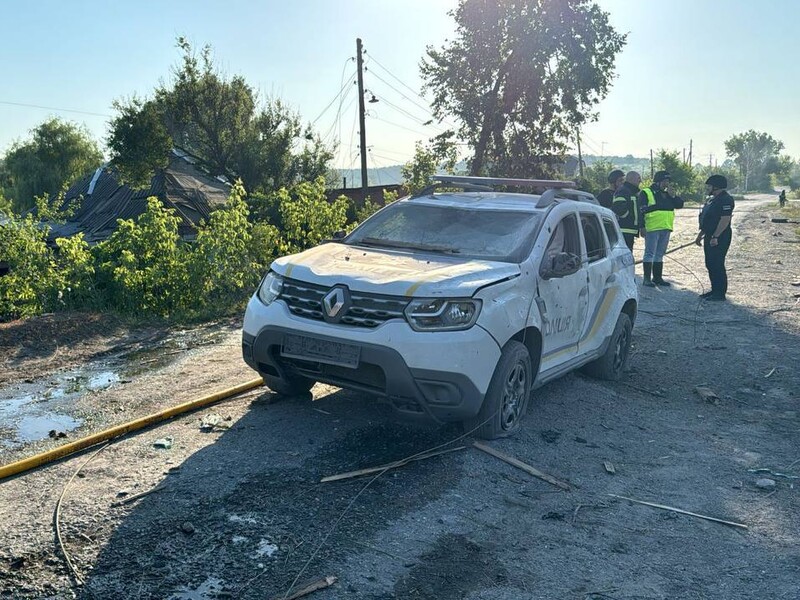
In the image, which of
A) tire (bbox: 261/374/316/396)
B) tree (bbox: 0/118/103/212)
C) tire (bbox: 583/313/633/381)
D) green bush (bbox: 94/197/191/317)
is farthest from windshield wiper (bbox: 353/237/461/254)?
tree (bbox: 0/118/103/212)

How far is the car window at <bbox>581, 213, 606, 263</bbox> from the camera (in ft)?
22.8

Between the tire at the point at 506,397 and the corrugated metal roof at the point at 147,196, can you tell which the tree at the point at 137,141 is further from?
the tire at the point at 506,397

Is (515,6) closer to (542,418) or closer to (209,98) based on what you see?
(209,98)

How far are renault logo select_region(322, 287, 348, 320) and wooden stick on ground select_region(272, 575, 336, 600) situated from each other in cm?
190

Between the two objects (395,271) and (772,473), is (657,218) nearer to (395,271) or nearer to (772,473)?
(772,473)

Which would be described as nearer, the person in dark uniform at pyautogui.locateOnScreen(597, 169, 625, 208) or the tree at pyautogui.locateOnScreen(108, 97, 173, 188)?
the person in dark uniform at pyautogui.locateOnScreen(597, 169, 625, 208)

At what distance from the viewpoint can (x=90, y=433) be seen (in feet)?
18.2

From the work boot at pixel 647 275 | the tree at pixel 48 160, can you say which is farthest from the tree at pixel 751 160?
the work boot at pixel 647 275

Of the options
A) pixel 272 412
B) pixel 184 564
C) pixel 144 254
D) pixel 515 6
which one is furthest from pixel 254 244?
pixel 515 6

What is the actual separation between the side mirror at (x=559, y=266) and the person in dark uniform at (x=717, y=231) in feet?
24.0

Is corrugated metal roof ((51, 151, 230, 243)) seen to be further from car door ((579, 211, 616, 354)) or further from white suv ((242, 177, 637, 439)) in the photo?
white suv ((242, 177, 637, 439))

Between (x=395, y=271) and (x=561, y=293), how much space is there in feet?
5.11

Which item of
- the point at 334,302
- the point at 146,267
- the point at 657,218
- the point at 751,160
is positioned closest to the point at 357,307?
the point at 334,302

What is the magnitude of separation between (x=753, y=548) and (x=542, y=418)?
2.22 meters
